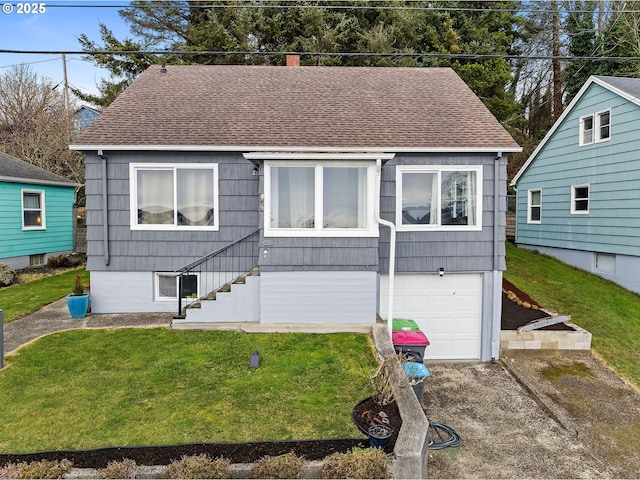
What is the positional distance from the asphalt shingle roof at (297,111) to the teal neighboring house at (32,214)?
673 cm

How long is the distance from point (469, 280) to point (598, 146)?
8.10 meters

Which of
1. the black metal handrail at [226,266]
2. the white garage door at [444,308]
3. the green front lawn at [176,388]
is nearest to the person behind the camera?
the green front lawn at [176,388]

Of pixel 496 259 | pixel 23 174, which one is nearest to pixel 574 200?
pixel 496 259

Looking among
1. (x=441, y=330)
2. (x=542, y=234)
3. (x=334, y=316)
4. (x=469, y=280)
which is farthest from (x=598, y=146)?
(x=334, y=316)

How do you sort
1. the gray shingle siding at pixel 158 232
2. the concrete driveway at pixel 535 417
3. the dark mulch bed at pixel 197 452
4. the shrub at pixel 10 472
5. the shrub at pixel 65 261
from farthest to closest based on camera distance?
the shrub at pixel 65 261 < the gray shingle siding at pixel 158 232 < the concrete driveway at pixel 535 417 < the dark mulch bed at pixel 197 452 < the shrub at pixel 10 472

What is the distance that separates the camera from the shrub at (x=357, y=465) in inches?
136

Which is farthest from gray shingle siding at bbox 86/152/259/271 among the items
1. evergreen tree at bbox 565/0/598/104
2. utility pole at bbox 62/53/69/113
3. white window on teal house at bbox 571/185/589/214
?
utility pole at bbox 62/53/69/113

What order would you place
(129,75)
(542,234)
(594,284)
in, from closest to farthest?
(594,284) → (542,234) → (129,75)

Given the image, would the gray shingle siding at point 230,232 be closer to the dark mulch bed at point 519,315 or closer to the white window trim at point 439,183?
the white window trim at point 439,183

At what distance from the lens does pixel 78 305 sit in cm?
791

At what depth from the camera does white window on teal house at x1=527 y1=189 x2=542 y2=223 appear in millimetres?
15829

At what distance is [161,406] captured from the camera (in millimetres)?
4770

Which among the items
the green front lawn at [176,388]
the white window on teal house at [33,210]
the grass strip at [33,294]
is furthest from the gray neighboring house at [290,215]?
the white window on teal house at [33,210]

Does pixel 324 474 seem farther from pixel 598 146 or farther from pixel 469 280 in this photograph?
pixel 598 146
